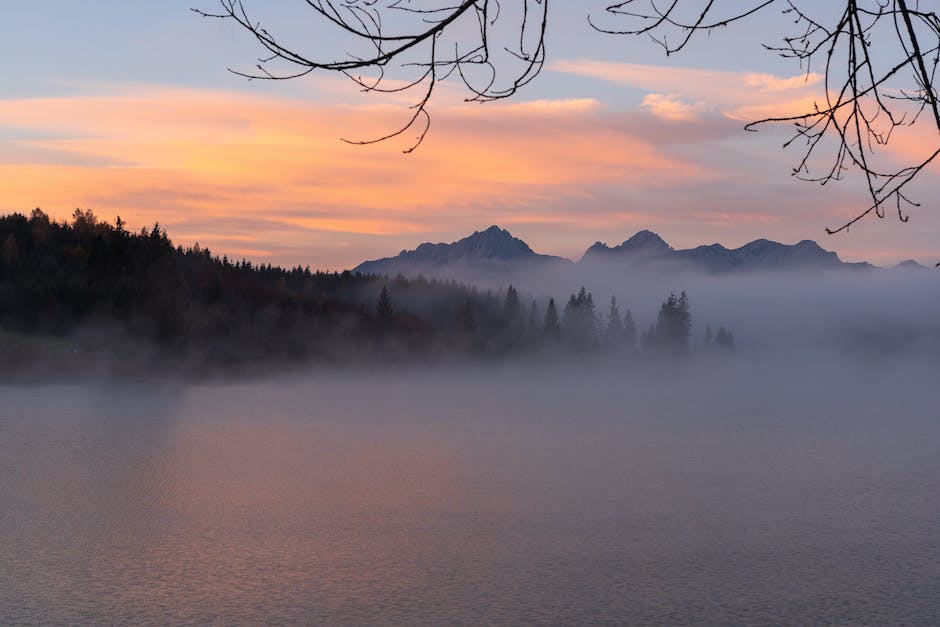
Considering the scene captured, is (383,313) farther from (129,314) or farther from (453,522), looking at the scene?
(453,522)

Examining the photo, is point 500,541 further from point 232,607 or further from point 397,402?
point 397,402

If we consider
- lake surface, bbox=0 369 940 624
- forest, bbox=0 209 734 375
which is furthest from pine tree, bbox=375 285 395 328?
lake surface, bbox=0 369 940 624

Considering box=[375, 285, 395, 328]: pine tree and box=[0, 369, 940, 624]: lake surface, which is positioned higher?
box=[375, 285, 395, 328]: pine tree

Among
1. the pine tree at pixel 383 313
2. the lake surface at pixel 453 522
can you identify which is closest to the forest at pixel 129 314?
the pine tree at pixel 383 313

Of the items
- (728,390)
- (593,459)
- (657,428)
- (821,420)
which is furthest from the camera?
(728,390)

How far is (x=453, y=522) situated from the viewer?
35906 mm

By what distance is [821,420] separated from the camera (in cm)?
9800

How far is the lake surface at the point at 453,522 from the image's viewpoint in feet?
81.1

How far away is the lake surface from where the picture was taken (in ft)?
81.1

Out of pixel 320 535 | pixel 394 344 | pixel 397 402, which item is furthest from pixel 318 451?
pixel 394 344

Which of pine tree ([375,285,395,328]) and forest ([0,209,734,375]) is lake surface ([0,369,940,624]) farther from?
pine tree ([375,285,395,328])

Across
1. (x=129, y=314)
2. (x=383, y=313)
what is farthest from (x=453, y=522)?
(x=383, y=313)

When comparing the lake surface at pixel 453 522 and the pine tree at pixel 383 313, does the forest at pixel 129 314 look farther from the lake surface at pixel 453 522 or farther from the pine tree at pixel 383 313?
the lake surface at pixel 453 522

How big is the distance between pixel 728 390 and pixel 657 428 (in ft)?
286
